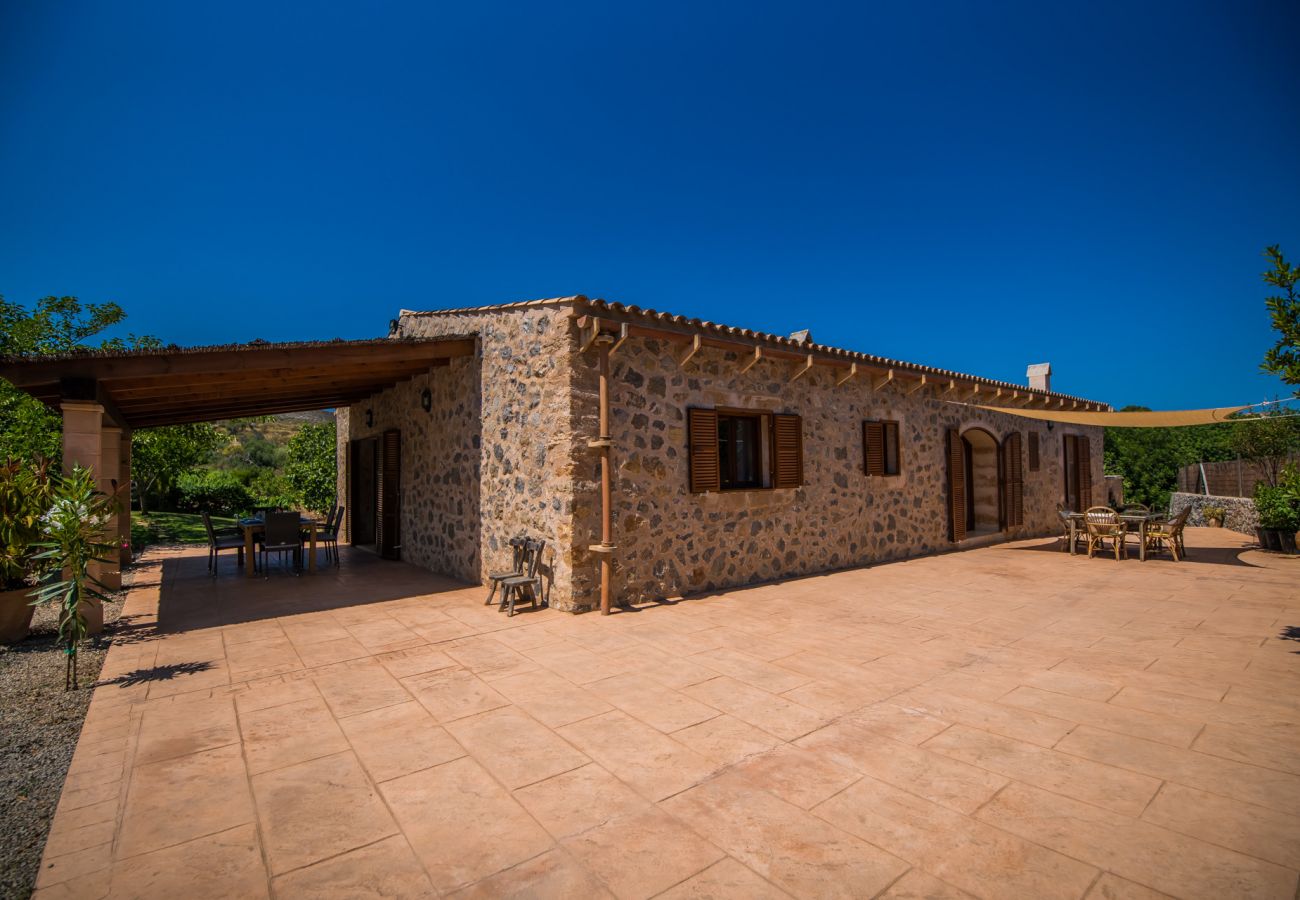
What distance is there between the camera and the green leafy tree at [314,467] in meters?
14.3

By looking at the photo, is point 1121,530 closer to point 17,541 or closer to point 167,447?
point 17,541

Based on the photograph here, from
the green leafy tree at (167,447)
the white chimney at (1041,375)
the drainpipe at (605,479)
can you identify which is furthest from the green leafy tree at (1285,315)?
the green leafy tree at (167,447)

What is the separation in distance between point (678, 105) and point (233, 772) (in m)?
11.9

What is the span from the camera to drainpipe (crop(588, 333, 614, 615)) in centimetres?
549

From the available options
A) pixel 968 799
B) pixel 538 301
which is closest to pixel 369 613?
pixel 538 301

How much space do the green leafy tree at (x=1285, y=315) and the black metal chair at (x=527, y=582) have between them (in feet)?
19.1

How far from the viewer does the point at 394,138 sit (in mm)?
11016

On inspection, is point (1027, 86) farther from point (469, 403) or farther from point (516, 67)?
point (469, 403)

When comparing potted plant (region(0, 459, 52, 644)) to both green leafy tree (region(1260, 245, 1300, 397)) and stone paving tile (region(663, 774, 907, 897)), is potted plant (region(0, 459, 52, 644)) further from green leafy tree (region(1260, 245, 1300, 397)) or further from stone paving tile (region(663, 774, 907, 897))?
green leafy tree (region(1260, 245, 1300, 397))

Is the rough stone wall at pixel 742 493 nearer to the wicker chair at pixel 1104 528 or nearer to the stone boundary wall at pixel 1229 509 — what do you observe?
the wicker chair at pixel 1104 528

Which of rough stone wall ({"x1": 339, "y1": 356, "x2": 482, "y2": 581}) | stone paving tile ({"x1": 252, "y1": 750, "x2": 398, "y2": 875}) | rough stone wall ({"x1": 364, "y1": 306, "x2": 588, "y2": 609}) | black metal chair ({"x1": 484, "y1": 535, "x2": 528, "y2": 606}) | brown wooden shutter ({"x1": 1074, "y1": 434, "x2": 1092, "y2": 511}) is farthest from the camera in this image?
Result: brown wooden shutter ({"x1": 1074, "y1": 434, "x2": 1092, "y2": 511})

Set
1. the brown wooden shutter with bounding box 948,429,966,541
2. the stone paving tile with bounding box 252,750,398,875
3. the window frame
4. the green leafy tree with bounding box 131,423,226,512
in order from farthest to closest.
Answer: the green leafy tree with bounding box 131,423,226,512
the brown wooden shutter with bounding box 948,429,966,541
the window frame
the stone paving tile with bounding box 252,750,398,875

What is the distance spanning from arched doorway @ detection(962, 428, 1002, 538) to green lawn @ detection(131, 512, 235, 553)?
1574cm

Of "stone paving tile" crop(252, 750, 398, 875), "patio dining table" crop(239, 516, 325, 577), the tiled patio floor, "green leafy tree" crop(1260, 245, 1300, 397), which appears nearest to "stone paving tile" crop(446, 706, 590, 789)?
the tiled patio floor
